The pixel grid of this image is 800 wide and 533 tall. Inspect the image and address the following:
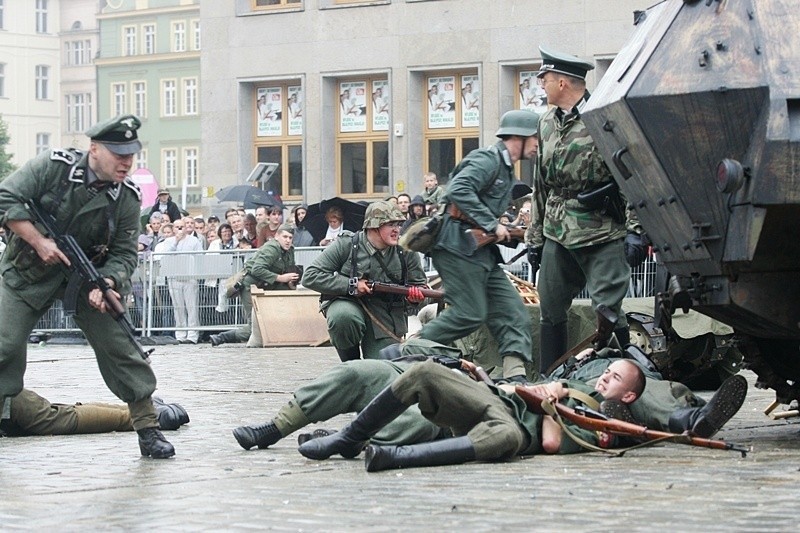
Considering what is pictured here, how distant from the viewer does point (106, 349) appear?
30.1 ft

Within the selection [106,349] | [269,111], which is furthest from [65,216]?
[269,111]

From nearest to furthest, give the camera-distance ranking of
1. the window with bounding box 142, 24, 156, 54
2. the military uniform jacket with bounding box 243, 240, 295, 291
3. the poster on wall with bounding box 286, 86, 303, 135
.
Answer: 1. the military uniform jacket with bounding box 243, 240, 295, 291
2. the poster on wall with bounding box 286, 86, 303, 135
3. the window with bounding box 142, 24, 156, 54

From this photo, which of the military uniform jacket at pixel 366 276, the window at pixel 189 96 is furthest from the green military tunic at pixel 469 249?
the window at pixel 189 96

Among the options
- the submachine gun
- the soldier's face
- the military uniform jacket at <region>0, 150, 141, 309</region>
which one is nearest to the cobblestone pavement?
the submachine gun

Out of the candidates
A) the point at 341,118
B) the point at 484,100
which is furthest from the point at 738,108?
the point at 341,118

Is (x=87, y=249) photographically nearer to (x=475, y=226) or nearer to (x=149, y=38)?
(x=475, y=226)

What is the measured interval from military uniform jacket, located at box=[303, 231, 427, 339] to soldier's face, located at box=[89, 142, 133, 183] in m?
3.90

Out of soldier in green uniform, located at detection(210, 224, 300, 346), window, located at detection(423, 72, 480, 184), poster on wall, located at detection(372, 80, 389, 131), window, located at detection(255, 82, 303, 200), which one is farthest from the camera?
window, located at detection(255, 82, 303, 200)

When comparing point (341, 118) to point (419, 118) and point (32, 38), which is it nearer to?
point (419, 118)

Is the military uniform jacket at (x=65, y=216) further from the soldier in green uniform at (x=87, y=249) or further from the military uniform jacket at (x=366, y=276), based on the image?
the military uniform jacket at (x=366, y=276)

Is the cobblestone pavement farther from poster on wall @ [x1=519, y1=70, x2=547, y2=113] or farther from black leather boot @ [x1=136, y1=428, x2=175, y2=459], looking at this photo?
poster on wall @ [x1=519, y1=70, x2=547, y2=113]

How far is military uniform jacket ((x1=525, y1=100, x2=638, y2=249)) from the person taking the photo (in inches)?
419

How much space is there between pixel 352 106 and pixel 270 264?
15.4 meters

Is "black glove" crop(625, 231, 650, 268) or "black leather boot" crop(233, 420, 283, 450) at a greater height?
"black glove" crop(625, 231, 650, 268)
